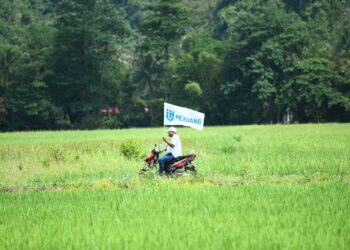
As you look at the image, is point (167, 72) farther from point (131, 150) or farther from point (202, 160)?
point (202, 160)

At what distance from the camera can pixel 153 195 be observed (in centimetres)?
1174

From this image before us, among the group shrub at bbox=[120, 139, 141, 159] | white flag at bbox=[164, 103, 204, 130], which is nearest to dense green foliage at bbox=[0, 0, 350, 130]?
shrub at bbox=[120, 139, 141, 159]

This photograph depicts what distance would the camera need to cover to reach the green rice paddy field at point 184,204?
25.9 ft

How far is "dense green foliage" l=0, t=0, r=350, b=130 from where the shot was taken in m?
51.5

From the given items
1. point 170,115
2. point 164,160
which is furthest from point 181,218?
point 170,115

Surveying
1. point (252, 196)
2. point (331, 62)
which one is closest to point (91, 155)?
point (252, 196)

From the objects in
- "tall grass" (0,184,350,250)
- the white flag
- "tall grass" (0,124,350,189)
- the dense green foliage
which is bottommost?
"tall grass" (0,184,350,250)

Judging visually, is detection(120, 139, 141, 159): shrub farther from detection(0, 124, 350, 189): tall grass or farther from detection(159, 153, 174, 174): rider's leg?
detection(159, 153, 174, 174): rider's leg

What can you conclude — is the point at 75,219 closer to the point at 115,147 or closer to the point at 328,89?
the point at 115,147

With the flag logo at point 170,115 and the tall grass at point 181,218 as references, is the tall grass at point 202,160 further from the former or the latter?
the tall grass at point 181,218

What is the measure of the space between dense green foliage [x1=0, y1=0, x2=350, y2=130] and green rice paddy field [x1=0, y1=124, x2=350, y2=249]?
33.0 metres

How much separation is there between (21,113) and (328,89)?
27.4 m

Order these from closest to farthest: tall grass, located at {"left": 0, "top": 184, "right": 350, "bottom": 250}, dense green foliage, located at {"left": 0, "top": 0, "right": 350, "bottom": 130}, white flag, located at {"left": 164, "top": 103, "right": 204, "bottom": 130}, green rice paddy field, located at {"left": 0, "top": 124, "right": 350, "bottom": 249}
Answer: tall grass, located at {"left": 0, "top": 184, "right": 350, "bottom": 250} < green rice paddy field, located at {"left": 0, "top": 124, "right": 350, "bottom": 249} < white flag, located at {"left": 164, "top": 103, "right": 204, "bottom": 130} < dense green foliage, located at {"left": 0, "top": 0, "right": 350, "bottom": 130}

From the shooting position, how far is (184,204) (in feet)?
34.9
